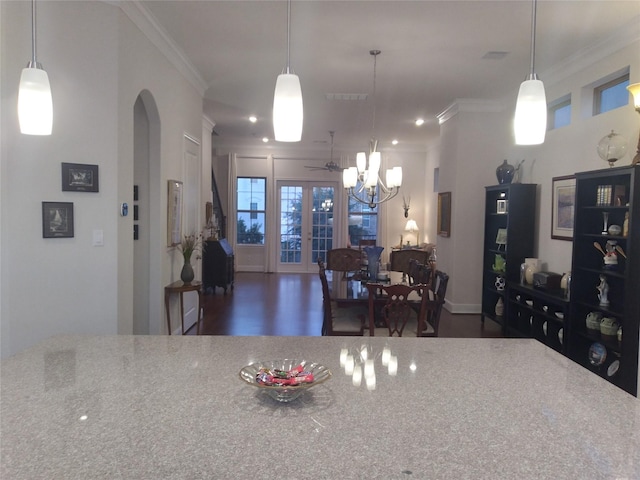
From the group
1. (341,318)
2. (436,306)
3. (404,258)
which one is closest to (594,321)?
(436,306)

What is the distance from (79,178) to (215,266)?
4765 millimetres

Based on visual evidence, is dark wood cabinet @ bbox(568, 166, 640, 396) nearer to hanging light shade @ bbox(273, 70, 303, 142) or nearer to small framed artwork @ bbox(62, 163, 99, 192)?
hanging light shade @ bbox(273, 70, 303, 142)

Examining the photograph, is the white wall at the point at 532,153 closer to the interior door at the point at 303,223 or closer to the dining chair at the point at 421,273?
the dining chair at the point at 421,273

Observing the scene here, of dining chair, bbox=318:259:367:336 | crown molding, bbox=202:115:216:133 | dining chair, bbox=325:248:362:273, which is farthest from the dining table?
crown molding, bbox=202:115:216:133

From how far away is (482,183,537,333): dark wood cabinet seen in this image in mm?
5297

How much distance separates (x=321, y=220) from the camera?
10664 millimetres

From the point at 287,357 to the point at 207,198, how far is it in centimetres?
648

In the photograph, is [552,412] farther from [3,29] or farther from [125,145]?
[3,29]

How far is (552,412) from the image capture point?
1271 millimetres

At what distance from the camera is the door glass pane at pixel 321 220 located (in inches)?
419

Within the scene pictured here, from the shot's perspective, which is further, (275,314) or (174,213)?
(275,314)

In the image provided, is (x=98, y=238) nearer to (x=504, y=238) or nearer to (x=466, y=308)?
(x=504, y=238)

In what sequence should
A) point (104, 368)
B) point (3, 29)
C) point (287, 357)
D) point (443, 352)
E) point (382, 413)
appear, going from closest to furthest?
1. point (382, 413)
2. point (104, 368)
3. point (287, 357)
4. point (443, 352)
5. point (3, 29)

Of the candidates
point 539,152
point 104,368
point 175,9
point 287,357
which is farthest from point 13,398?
point 539,152
